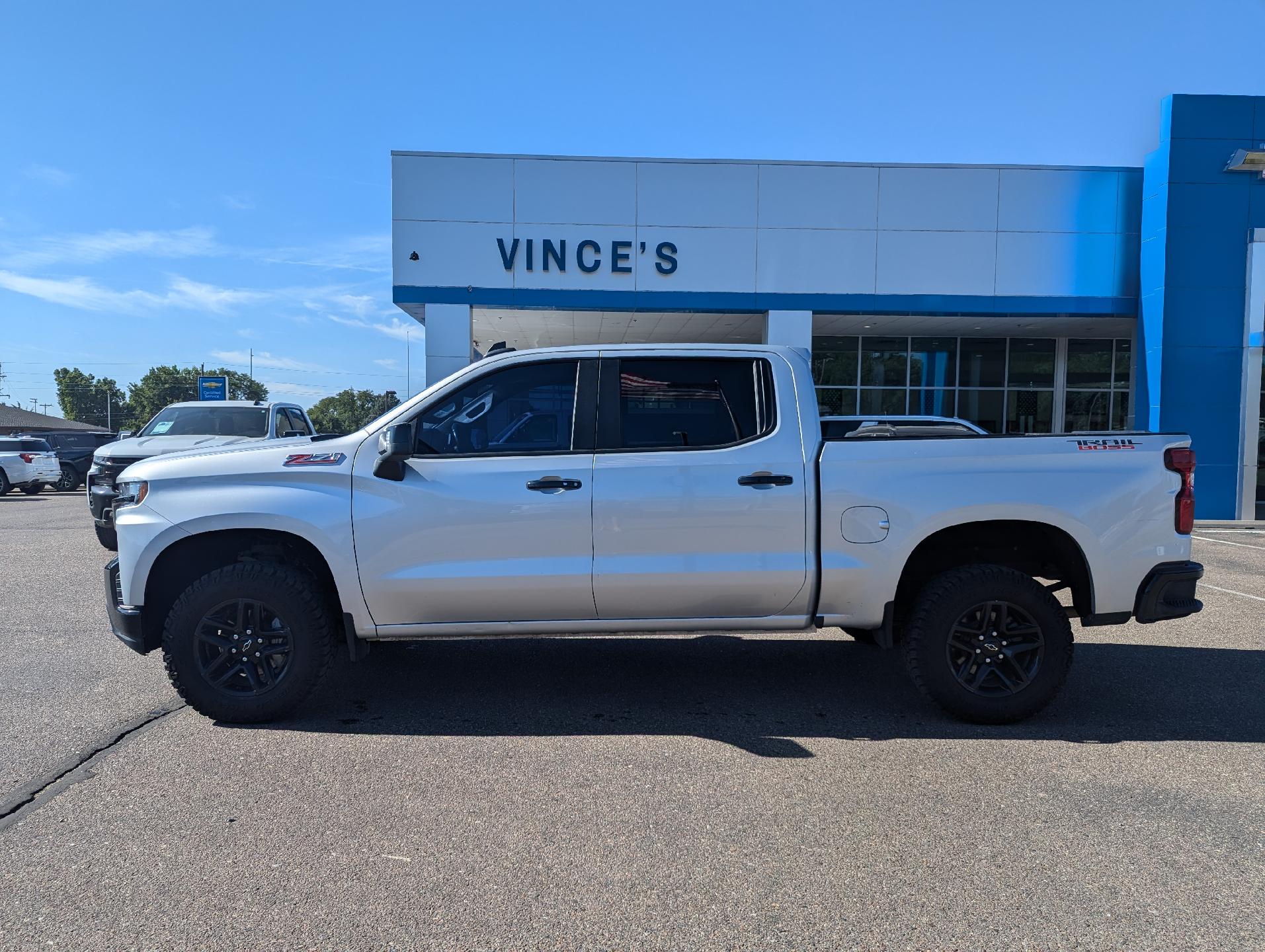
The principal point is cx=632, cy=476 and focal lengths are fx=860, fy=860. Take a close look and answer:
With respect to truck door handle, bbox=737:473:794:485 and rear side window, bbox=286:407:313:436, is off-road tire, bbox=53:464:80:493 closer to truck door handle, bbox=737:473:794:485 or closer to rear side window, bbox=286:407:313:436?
rear side window, bbox=286:407:313:436

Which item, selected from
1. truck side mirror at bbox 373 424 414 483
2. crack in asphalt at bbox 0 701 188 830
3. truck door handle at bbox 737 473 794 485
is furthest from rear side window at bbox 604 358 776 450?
crack in asphalt at bbox 0 701 188 830

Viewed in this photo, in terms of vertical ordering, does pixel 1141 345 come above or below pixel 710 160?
below

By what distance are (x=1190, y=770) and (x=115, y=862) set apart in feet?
15.0

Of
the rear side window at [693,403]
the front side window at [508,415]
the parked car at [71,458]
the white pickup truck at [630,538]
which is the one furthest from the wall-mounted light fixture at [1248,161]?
the parked car at [71,458]

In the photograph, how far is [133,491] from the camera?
15.0ft

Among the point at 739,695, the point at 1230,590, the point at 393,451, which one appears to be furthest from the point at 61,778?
the point at 1230,590

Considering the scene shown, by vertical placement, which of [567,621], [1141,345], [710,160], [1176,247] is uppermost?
[710,160]

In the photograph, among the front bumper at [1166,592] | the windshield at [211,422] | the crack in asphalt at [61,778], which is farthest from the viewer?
the windshield at [211,422]

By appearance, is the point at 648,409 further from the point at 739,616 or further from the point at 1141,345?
the point at 1141,345

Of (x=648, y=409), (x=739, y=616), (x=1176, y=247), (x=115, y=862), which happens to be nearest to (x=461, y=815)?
(x=115, y=862)

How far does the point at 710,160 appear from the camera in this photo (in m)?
18.2

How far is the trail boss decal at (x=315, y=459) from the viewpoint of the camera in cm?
447

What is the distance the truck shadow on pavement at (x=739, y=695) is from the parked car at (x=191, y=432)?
573 centimetres

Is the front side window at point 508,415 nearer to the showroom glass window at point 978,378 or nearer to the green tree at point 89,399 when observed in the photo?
the showroom glass window at point 978,378
